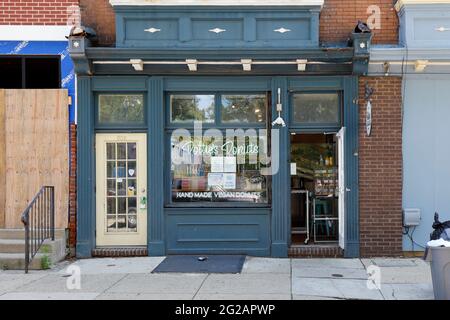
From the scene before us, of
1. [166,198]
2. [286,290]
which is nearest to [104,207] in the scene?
[166,198]

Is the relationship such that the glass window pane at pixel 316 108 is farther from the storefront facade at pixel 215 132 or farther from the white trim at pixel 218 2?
the white trim at pixel 218 2

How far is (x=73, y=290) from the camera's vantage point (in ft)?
26.0

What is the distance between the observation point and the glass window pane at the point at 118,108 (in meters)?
10.5

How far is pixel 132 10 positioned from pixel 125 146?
256 centimetres

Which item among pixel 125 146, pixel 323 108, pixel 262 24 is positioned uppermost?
pixel 262 24

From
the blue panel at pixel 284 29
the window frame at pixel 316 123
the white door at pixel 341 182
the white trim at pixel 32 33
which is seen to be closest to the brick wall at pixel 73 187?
the white trim at pixel 32 33

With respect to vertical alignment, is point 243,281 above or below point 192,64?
below

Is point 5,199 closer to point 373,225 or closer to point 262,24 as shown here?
point 262,24

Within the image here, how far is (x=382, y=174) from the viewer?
1016cm

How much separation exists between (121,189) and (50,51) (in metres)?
2.95

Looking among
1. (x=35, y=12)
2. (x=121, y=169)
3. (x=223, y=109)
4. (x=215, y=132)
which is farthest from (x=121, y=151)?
(x=35, y=12)

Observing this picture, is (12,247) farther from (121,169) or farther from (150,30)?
(150,30)

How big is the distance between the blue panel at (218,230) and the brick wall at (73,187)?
178 centimetres

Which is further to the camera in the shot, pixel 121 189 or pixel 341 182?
pixel 121 189
